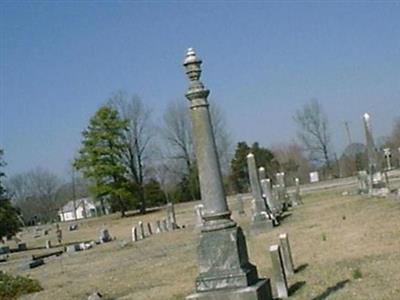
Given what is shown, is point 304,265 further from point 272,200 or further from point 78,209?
point 78,209

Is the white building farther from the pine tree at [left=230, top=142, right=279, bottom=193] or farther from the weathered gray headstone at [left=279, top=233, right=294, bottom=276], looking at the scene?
the weathered gray headstone at [left=279, top=233, right=294, bottom=276]

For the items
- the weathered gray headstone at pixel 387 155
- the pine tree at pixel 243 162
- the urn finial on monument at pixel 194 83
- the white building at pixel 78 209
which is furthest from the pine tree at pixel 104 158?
the urn finial on monument at pixel 194 83

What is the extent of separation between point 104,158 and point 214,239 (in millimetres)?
62255

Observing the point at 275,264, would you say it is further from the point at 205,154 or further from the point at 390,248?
the point at 390,248

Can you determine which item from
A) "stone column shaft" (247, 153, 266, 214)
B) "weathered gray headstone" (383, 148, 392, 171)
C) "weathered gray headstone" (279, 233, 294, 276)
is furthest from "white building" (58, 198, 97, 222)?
"weathered gray headstone" (279, 233, 294, 276)

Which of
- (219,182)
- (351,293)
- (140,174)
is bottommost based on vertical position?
(351,293)

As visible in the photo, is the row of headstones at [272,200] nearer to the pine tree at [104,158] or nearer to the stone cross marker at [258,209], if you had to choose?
the stone cross marker at [258,209]

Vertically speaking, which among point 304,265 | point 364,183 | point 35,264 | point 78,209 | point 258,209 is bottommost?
point 304,265

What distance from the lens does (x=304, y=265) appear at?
14305 mm

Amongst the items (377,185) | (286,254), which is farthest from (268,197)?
(286,254)

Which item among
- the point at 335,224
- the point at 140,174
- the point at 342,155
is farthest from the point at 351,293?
the point at 342,155

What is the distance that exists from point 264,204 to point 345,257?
11.5 m

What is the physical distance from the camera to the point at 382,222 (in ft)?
65.0

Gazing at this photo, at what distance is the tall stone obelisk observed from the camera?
29.9 feet
